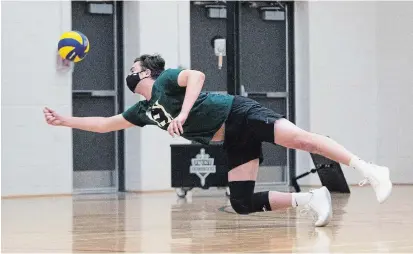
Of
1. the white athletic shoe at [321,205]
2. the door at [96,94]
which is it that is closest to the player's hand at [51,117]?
the white athletic shoe at [321,205]

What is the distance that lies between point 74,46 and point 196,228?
530 cm

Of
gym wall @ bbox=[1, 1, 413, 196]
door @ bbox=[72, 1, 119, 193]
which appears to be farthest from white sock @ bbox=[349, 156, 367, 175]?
door @ bbox=[72, 1, 119, 193]

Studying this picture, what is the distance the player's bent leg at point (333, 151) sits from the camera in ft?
21.1

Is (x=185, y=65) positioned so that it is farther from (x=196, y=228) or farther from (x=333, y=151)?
(x=333, y=151)

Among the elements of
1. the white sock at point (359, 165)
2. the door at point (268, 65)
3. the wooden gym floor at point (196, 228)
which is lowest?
the wooden gym floor at point (196, 228)

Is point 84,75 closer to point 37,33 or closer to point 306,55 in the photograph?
point 37,33

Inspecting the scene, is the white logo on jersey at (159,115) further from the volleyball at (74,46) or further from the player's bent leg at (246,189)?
the volleyball at (74,46)

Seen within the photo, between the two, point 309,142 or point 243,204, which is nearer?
point 309,142

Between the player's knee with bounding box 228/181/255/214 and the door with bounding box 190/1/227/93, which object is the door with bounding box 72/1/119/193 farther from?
the player's knee with bounding box 228/181/255/214

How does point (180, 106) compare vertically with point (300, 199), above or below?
above

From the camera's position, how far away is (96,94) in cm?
1536

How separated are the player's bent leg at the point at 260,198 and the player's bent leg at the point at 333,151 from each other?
1.40 ft

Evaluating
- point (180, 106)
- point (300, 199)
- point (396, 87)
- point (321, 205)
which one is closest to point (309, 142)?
point (300, 199)

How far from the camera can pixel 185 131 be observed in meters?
6.87
